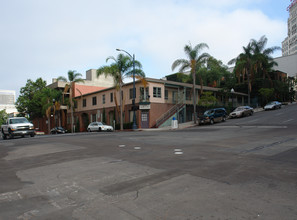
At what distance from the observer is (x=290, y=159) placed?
7188mm

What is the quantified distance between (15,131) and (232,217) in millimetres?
22151

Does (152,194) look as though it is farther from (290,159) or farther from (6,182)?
(290,159)

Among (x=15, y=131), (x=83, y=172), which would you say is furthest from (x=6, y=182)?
(x=15, y=131)

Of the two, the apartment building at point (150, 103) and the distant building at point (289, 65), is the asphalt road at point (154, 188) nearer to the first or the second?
the apartment building at point (150, 103)

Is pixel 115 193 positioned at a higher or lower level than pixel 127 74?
lower

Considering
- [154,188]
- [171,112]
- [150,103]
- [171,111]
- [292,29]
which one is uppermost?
[292,29]

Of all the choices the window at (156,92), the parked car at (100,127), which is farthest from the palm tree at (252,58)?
the parked car at (100,127)

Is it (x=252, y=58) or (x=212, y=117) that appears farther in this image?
(x=252, y=58)

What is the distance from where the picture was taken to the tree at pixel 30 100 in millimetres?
50688

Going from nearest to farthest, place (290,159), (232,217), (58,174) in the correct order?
(232,217) → (58,174) → (290,159)

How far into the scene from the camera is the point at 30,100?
170 ft

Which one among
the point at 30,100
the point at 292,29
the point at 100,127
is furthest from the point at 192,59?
the point at 292,29

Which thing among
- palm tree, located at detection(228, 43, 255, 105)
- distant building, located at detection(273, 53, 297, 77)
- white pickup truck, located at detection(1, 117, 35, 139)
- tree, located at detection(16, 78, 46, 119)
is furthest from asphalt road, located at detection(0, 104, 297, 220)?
distant building, located at detection(273, 53, 297, 77)

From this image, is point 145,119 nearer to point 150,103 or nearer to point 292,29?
point 150,103
